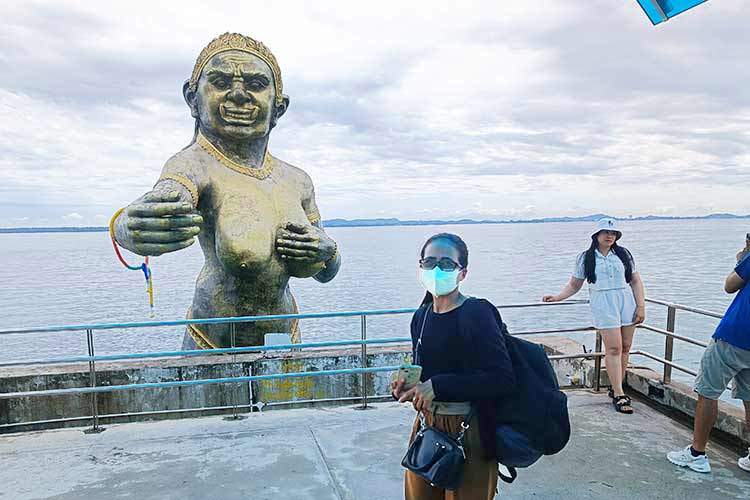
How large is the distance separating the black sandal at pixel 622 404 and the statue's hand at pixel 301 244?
2.94 m

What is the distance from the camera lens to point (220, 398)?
5977 millimetres

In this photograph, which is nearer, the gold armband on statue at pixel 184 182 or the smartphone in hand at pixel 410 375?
the smartphone in hand at pixel 410 375

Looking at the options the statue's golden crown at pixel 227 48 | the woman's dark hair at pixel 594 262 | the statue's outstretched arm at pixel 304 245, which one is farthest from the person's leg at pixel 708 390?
the statue's golden crown at pixel 227 48

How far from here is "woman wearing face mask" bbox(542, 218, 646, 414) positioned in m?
4.97

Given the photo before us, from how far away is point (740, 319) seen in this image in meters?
3.72

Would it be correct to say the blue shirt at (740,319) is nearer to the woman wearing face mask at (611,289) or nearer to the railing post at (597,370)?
the woman wearing face mask at (611,289)

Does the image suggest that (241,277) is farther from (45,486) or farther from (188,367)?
(45,486)

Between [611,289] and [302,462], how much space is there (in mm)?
2875

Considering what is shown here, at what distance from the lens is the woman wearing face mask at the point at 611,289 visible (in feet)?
16.3

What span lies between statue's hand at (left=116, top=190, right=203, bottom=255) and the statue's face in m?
1.12

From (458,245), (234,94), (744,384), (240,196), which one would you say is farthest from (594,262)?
(234,94)

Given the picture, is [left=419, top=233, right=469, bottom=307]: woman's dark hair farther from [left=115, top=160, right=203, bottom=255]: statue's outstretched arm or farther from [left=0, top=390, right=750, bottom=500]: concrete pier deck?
[left=115, top=160, right=203, bottom=255]: statue's outstretched arm

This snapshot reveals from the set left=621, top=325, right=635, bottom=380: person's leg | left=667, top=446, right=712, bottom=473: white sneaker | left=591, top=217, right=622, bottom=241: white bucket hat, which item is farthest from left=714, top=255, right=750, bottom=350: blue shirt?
left=621, top=325, right=635, bottom=380: person's leg

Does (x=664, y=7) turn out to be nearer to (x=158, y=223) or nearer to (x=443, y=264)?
(x=443, y=264)
